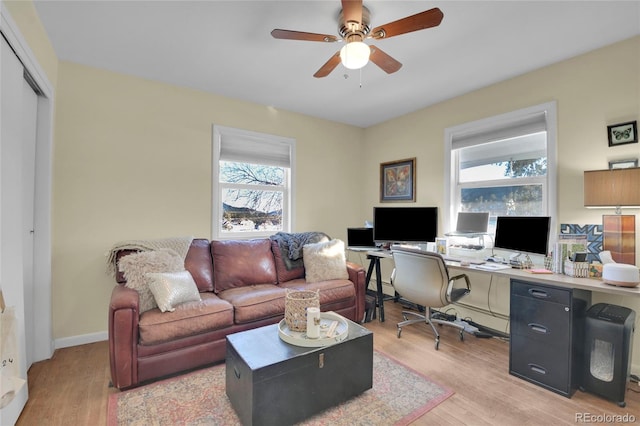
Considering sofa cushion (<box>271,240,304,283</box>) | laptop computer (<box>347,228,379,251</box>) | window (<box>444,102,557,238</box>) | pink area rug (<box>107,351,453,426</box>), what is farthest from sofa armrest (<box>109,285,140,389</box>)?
window (<box>444,102,557,238</box>)

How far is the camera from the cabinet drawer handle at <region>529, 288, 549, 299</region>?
2100 mm

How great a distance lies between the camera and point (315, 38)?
5.87 feet

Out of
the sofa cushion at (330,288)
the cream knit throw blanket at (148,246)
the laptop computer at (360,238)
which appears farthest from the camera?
the laptop computer at (360,238)

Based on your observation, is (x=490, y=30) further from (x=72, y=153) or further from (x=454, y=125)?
(x=72, y=153)

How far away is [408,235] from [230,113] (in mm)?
2547

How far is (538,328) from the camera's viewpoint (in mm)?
2121

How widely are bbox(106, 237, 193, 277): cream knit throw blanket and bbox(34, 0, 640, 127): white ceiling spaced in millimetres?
1615

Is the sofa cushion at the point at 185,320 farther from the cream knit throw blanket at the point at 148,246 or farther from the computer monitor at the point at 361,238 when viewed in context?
the computer monitor at the point at 361,238

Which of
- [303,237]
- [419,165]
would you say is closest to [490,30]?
[419,165]

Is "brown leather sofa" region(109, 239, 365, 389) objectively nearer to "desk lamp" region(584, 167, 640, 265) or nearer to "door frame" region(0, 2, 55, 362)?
"door frame" region(0, 2, 55, 362)

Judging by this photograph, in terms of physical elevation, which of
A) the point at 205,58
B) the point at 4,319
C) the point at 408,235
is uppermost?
the point at 205,58

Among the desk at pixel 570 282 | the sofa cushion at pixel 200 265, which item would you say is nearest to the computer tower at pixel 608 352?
the desk at pixel 570 282

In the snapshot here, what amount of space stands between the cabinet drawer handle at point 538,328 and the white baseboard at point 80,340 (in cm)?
366

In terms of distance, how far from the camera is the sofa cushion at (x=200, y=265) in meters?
2.78
